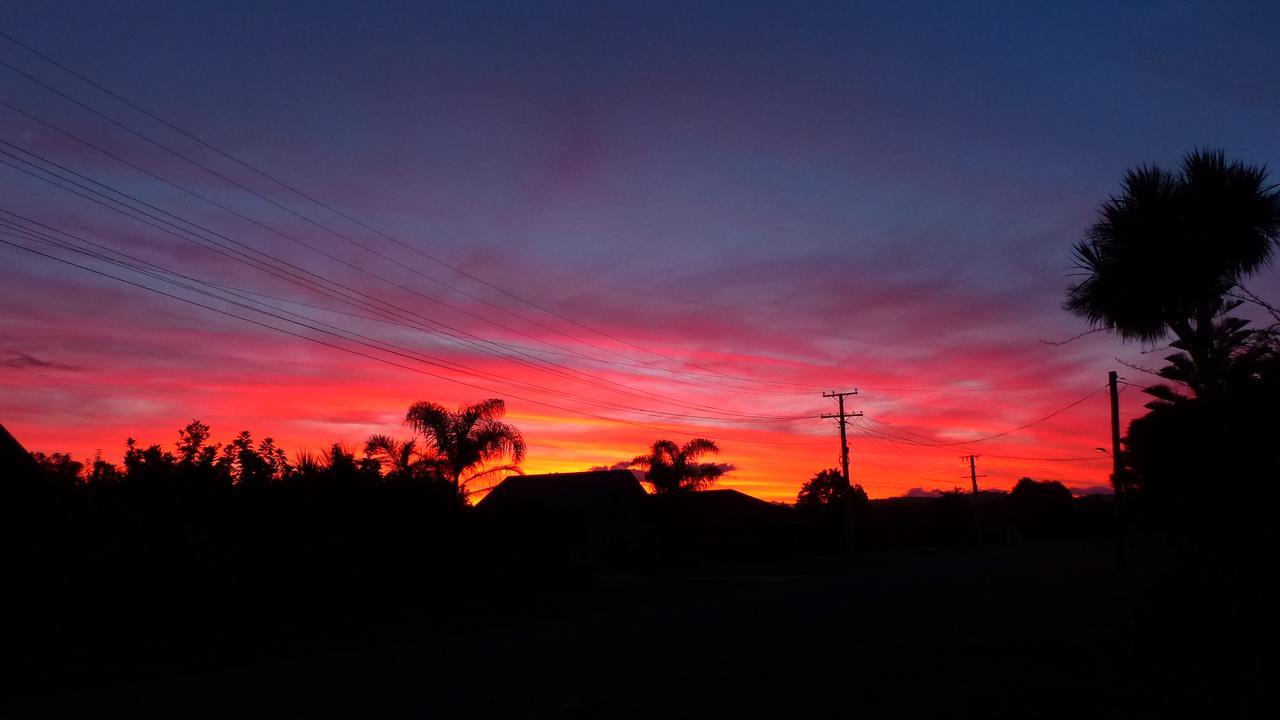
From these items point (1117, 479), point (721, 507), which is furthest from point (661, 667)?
point (721, 507)

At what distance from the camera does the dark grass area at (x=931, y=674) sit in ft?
35.6

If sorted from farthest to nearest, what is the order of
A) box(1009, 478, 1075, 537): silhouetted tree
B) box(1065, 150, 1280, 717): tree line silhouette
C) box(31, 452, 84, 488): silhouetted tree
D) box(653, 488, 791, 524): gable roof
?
box(1009, 478, 1075, 537): silhouetted tree, box(653, 488, 791, 524): gable roof, box(31, 452, 84, 488): silhouetted tree, box(1065, 150, 1280, 717): tree line silhouette

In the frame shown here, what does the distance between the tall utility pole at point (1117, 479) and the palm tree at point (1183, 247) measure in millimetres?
17355

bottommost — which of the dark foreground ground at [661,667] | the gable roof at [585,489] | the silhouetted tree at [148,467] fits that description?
the dark foreground ground at [661,667]

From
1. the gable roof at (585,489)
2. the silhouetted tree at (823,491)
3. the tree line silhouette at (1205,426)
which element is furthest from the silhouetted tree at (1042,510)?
the tree line silhouette at (1205,426)

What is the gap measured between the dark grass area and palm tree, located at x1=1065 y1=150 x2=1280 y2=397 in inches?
284

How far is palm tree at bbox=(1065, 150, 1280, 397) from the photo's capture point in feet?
73.9

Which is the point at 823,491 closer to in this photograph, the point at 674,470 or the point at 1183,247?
the point at 674,470

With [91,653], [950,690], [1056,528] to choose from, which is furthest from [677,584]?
[1056,528]

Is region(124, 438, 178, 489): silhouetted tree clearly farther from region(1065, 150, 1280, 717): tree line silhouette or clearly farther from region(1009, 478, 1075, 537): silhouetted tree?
region(1009, 478, 1075, 537): silhouetted tree

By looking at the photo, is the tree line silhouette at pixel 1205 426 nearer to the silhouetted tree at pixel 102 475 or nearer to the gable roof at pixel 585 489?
the silhouetted tree at pixel 102 475

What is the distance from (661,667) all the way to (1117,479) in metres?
34.3

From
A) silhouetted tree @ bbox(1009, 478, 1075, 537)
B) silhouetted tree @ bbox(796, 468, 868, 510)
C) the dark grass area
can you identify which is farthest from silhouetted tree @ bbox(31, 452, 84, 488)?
silhouetted tree @ bbox(1009, 478, 1075, 537)

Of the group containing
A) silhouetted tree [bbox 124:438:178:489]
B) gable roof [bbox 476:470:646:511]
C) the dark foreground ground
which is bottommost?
the dark foreground ground
